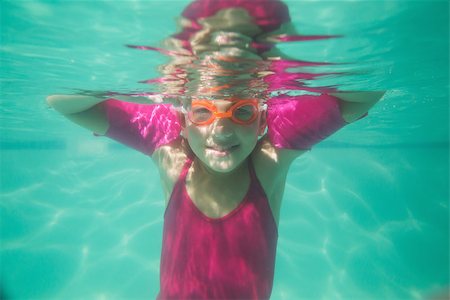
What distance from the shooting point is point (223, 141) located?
10.7 ft

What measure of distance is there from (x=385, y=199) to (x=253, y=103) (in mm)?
10945

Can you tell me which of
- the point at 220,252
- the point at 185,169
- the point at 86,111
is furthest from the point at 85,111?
the point at 220,252

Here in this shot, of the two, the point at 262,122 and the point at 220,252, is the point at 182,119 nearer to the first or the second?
the point at 262,122

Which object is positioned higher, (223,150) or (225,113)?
(225,113)

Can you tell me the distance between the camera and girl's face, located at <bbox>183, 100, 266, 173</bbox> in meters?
3.26

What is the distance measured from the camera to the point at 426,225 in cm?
1026

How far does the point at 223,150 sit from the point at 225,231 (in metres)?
0.85

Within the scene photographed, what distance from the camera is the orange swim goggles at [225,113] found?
3379 millimetres

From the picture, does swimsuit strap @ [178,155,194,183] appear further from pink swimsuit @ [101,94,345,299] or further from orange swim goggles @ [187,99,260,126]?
orange swim goggles @ [187,99,260,126]

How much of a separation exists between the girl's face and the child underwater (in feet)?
0.04

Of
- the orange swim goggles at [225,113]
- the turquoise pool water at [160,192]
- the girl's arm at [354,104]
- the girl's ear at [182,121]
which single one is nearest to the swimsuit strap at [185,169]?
the girl's ear at [182,121]

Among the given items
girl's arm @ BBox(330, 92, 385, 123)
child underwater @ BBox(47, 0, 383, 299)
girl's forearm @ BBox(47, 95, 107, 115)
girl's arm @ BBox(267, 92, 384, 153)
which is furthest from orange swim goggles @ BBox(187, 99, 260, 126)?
girl's forearm @ BBox(47, 95, 107, 115)

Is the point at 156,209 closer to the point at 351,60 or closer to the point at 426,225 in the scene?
the point at 351,60

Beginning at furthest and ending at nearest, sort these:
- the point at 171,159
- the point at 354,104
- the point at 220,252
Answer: the point at 171,159 < the point at 354,104 < the point at 220,252
